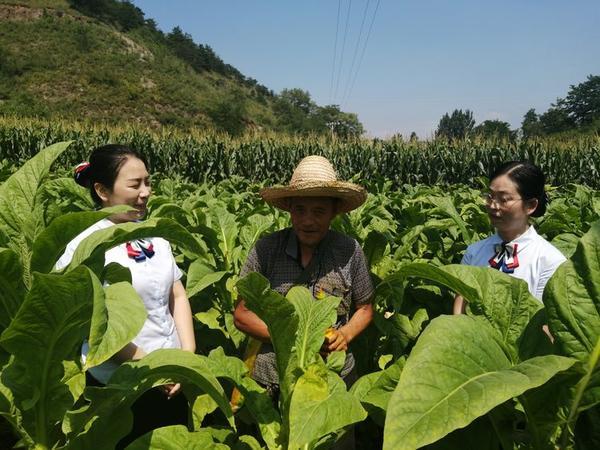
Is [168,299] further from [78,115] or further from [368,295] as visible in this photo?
[78,115]

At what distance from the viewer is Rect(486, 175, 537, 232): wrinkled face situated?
3.07m

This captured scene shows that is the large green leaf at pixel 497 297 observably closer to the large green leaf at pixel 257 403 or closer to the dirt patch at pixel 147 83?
the large green leaf at pixel 257 403

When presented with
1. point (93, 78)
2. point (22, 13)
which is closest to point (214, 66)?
point (22, 13)

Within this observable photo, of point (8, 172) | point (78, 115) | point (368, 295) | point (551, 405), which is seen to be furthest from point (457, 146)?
point (78, 115)

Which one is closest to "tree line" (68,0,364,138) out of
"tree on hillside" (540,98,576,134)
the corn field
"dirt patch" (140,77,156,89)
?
"dirt patch" (140,77,156,89)

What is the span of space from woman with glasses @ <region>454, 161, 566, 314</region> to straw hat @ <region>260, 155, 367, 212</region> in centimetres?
81

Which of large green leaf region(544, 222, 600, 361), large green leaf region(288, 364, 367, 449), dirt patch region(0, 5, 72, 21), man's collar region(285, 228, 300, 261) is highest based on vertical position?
dirt patch region(0, 5, 72, 21)

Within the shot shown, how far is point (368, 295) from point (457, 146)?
55.3 feet

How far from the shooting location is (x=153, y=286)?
2.53m

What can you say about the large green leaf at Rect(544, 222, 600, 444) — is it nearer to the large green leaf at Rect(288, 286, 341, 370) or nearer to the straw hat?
the large green leaf at Rect(288, 286, 341, 370)

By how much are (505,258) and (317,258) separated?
1106 millimetres

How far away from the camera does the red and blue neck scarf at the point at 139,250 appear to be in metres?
2.52

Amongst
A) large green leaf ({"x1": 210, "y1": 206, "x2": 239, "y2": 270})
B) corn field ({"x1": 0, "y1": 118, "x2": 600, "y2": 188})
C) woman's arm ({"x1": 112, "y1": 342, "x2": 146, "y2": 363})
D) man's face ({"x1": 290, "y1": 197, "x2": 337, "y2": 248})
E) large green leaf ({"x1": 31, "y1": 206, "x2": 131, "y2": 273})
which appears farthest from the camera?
corn field ({"x1": 0, "y1": 118, "x2": 600, "y2": 188})

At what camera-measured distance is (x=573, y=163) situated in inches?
679
